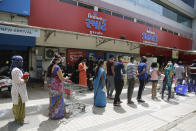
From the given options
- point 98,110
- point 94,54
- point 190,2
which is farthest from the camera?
point 190,2

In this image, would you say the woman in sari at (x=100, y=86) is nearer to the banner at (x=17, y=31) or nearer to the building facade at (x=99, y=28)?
the building facade at (x=99, y=28)

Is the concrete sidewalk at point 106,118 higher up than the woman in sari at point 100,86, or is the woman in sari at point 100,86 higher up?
the woman in sari at point 100,86

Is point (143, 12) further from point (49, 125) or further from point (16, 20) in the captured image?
point (49, 125)

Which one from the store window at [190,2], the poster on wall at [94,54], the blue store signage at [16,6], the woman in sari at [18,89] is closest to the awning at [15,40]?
the blue store signage at [16,6]

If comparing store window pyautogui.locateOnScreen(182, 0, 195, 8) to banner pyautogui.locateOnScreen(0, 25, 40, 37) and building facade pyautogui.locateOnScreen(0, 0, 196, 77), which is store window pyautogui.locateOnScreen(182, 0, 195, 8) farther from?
banner pyautogui.locateOnScreen(0, 25, 40, 37)

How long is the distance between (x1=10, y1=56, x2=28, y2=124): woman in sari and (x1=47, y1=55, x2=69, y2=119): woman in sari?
630 mm

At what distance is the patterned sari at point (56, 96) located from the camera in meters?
3.74

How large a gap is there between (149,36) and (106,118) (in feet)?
40.8

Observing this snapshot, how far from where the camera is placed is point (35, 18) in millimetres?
7445

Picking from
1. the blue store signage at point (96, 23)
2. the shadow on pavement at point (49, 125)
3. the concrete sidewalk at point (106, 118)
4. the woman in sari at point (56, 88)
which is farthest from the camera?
the blue store signage at point (96, 23)

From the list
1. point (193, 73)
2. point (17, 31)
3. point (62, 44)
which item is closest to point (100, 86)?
point (17, 31)

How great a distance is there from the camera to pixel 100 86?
4918 mm

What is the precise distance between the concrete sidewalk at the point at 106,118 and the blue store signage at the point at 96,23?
5.97 m

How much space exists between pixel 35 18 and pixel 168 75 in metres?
7.19
